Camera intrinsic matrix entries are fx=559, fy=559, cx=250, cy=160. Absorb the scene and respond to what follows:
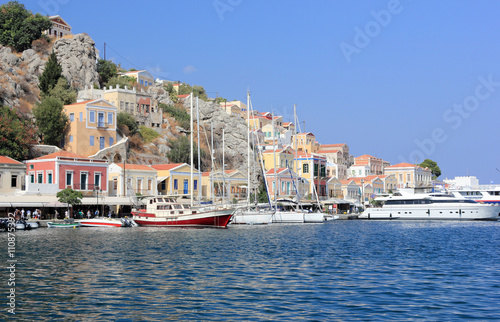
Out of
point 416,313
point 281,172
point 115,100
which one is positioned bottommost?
point 416,313

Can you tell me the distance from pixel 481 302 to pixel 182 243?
25.6 meters

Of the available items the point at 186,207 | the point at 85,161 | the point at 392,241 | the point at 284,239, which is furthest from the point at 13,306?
the point at 85,161

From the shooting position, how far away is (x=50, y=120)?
82250 millimetres

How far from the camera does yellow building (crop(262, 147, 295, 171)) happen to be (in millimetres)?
108562

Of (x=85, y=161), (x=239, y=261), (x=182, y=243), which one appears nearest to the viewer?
(x=239, y=261)

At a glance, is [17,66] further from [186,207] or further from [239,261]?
[239,261]

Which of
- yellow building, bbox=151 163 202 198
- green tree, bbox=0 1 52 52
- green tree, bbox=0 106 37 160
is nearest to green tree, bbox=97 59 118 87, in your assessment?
green tree, bbox=0 1 52 52

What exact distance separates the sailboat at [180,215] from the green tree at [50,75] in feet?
140

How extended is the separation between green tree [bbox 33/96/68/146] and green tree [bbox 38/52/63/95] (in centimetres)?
1156

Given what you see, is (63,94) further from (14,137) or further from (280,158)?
(280,158)

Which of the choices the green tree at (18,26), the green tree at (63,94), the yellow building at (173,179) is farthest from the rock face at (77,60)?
the yellow building at (173,179)

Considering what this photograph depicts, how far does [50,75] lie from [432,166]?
127532mm

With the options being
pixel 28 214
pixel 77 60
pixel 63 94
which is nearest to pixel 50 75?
pixel 63 94

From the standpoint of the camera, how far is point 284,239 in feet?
156
